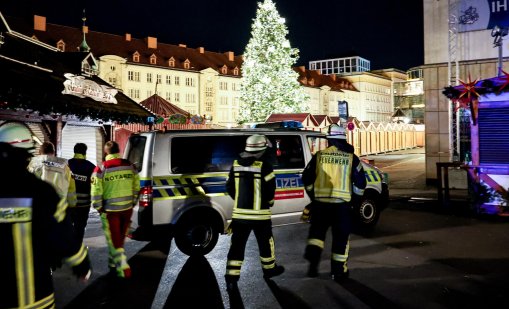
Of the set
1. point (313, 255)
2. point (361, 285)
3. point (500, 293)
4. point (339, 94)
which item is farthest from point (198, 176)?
point (339, 94)

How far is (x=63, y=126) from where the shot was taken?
1370cm

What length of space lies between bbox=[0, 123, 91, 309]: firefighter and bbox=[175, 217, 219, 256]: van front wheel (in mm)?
4014

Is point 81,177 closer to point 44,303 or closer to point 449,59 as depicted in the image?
point 44,303

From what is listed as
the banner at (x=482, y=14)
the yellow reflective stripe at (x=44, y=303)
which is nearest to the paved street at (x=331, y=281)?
the yellow reflective stripe at (x=44, y=303)

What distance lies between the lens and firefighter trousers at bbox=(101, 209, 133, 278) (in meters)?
5.65

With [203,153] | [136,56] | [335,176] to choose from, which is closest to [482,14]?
[335,176]

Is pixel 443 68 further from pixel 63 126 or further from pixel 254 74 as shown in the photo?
pixel 254 74

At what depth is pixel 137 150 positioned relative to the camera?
6914 millimetres

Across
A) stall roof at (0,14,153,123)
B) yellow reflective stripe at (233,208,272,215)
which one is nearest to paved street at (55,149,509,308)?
yellow reflective stripe at (233,208,272,215)

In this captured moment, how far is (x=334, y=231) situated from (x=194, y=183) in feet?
8.03

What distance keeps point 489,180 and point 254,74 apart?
25749mm

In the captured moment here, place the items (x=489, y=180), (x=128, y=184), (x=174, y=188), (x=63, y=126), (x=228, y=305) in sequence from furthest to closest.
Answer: (x=63, y=126)
(x=489, y=180)
(x=174, y=188)
(x=128, y=184)
(x=228, y=305)

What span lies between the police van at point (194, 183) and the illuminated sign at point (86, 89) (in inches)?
236

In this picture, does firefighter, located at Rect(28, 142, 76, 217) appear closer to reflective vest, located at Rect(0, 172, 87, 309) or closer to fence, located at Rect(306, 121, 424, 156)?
reflective vest, located at Rect(0, 172, 87, 309)
